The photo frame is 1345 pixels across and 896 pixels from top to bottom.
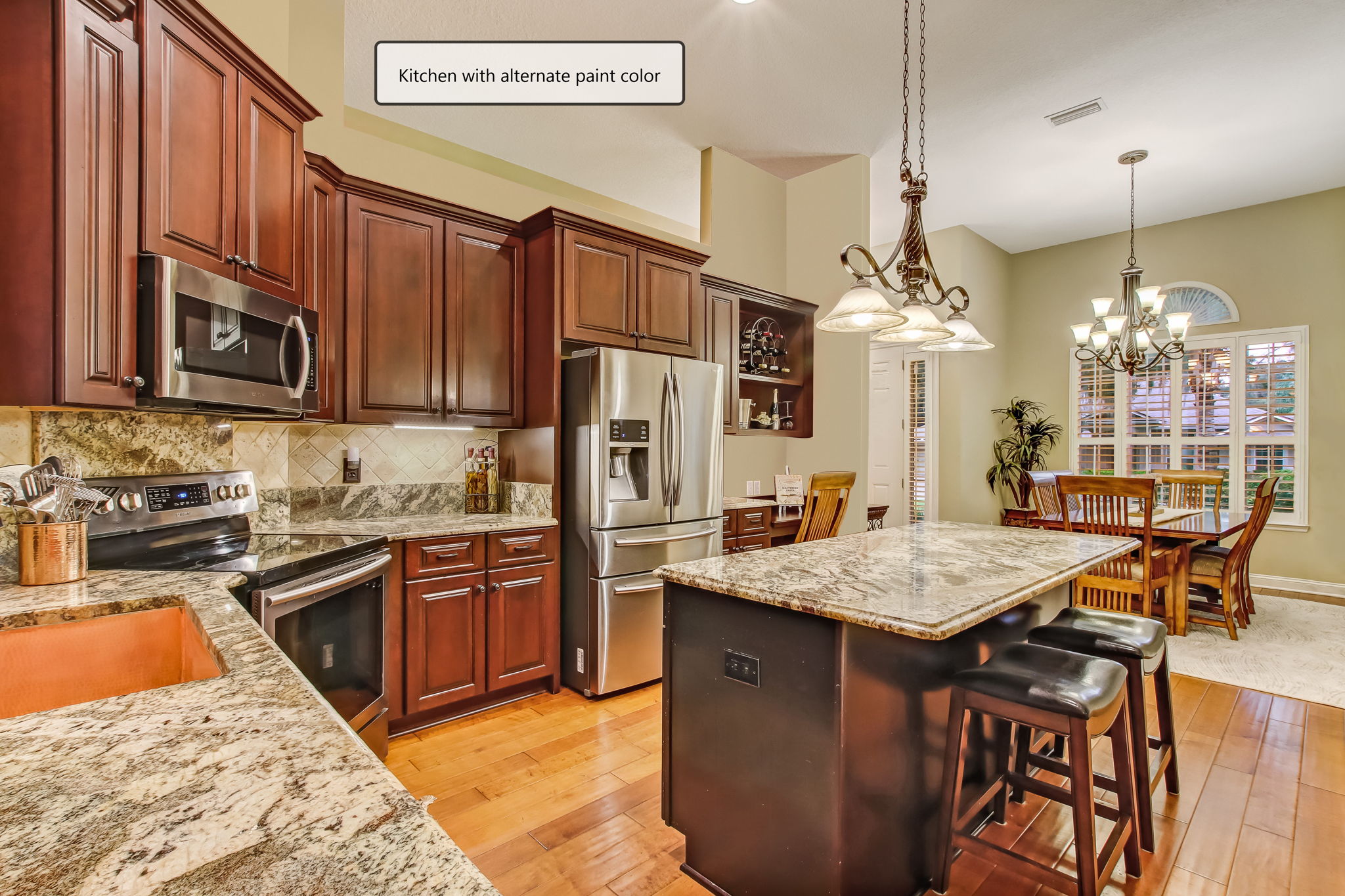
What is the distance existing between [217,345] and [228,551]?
2.22 ft

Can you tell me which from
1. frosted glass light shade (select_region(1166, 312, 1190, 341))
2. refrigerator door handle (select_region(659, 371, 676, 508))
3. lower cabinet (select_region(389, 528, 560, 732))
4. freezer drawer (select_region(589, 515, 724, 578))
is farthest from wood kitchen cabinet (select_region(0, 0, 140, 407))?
frosted glass light shade (select_region(1166, 312, 1190, 341))

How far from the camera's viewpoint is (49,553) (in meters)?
1.50

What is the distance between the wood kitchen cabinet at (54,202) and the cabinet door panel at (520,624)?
168cm

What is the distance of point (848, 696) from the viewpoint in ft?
4.87

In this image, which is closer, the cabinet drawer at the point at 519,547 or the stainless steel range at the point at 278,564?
the stainless steel range at the point at 278,564

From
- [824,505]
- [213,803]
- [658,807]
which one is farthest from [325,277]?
[824,505]

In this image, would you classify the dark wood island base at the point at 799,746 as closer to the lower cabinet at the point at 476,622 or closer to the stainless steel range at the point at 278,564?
the stainless steel range at the point at 278,564

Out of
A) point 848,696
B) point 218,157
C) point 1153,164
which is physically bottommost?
point 848,696

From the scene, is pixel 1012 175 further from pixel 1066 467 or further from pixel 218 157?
pixel 218 157

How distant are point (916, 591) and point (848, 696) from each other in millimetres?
310

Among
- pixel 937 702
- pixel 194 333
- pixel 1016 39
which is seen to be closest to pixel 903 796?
pixel 937 702

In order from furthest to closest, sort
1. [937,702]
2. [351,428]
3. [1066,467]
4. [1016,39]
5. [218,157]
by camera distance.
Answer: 1. [1066,467]
2. [1016,39]
3. [351,428]
4. [218,157]
5. [937,702]

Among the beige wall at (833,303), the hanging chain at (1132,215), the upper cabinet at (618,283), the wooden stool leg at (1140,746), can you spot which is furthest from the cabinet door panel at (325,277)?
the hanging chain at (1132,215)

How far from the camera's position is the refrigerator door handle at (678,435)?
3361mm
